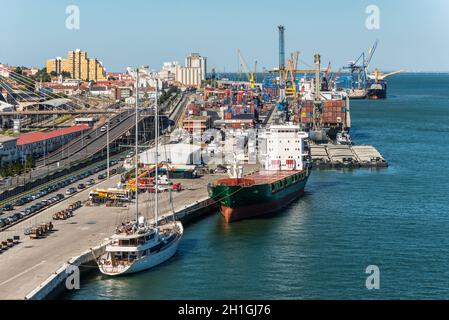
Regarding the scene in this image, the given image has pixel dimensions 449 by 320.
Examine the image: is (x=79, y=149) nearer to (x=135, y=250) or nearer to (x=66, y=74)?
(x=135, y=250)

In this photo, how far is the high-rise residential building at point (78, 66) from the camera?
4013 inches

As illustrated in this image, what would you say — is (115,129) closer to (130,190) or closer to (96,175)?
(96,175)

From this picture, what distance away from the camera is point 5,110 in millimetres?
52656

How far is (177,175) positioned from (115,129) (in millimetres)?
17163

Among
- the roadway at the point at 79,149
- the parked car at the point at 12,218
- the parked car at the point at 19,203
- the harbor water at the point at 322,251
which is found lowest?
the harbor water at the point at 322,251

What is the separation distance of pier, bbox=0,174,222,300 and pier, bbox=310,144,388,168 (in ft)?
41.0

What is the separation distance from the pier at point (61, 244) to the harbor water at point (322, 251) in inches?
24.6

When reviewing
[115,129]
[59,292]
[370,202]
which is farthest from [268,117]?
[59,292]

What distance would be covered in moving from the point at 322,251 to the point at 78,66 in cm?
8623

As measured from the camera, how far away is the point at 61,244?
19.6 metres

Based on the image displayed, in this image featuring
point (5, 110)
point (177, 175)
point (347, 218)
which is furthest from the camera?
point (5, 110)

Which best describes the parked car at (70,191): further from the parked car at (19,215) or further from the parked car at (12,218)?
the parked car at (12,218)

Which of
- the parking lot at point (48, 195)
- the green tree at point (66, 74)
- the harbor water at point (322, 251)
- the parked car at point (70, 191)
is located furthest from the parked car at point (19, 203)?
the green tree at point (66, 74)

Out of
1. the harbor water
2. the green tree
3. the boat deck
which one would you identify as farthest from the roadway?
the green tree
